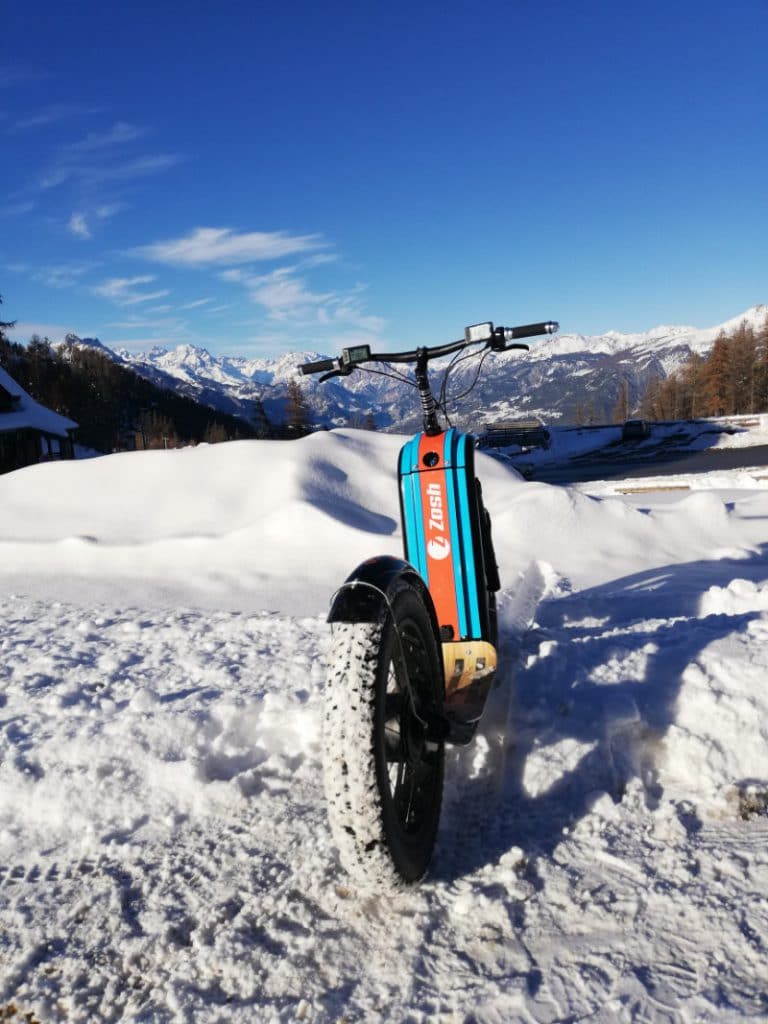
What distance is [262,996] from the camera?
73.2 inches

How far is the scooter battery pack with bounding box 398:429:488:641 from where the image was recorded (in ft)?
11.8

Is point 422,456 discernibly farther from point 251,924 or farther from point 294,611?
point 294,611

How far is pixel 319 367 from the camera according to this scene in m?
4.10

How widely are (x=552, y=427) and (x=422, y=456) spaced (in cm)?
5583

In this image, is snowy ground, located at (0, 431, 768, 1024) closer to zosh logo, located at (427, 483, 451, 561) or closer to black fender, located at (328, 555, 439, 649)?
zosh logo, located at (427, 483, 451, 561)

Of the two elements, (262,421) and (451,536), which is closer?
(451,536)

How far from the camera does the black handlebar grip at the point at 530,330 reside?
3.61m

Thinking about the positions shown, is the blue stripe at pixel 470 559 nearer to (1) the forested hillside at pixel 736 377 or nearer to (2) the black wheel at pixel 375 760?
(2) the black wheel at pixel 375 760

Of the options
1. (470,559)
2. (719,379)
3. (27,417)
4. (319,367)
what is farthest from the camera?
(719,379)

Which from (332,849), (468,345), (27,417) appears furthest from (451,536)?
(27,417)

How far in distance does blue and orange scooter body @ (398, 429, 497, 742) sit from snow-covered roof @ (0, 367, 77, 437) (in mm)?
35230

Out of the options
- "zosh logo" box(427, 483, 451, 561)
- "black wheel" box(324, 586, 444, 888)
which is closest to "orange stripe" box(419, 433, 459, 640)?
"zosh logo" box(427, 483, 451, 561)

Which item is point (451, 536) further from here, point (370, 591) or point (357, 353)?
point (370, 591)

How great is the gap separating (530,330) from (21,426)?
36.1m
